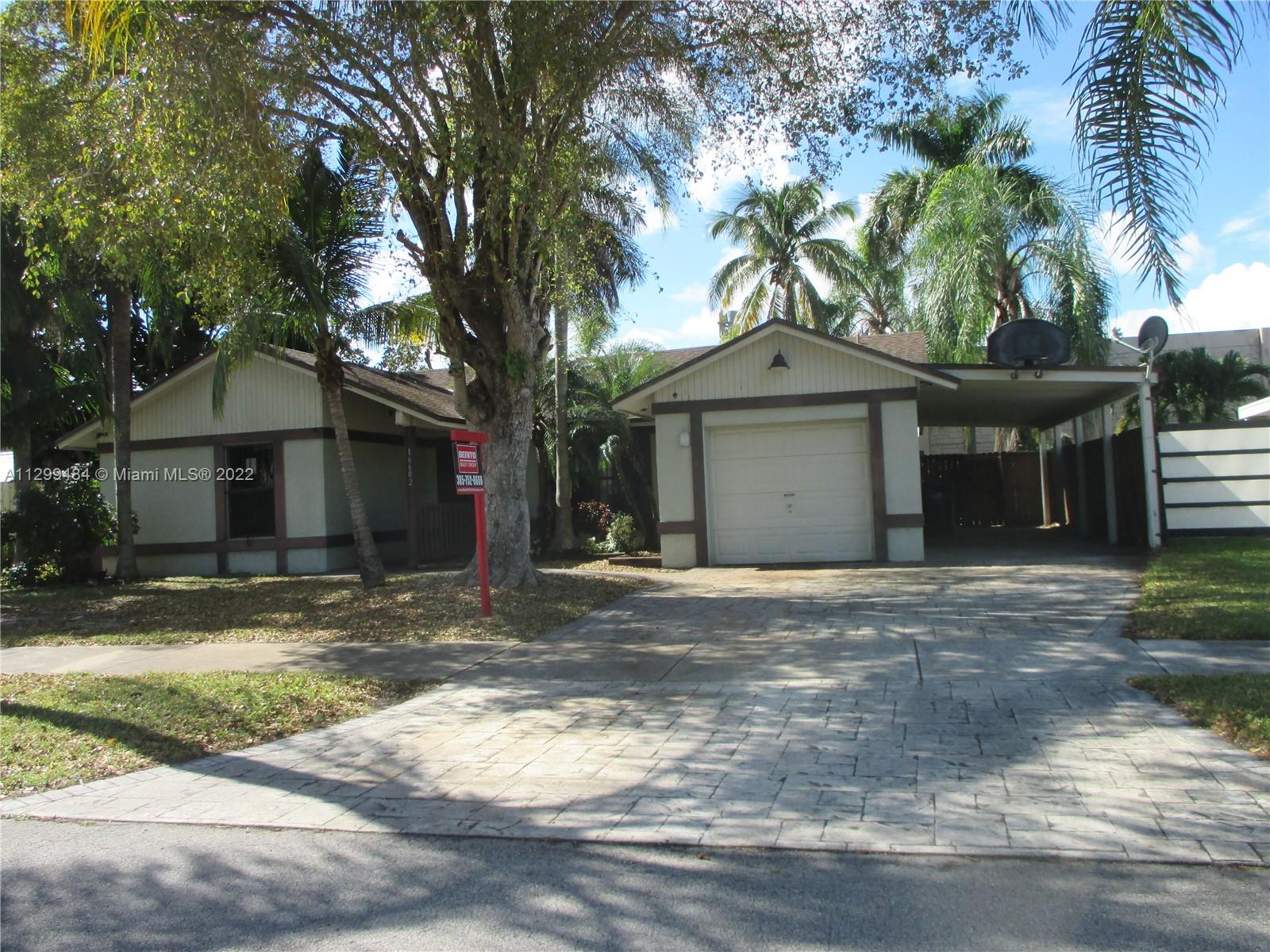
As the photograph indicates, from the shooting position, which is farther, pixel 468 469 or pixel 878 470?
pixel 878 470

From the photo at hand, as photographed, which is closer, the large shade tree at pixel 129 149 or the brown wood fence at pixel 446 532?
the large shade tree at pixel 129 149

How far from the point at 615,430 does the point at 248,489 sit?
714 centimetres

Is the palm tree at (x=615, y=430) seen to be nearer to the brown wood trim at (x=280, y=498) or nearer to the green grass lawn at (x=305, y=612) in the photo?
the green grass lawn at (x=305, y=612)

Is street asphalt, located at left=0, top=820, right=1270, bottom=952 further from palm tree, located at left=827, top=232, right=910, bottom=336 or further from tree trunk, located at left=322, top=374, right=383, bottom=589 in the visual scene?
palm tree, located at left=827, top=232, right=910, bottom=336

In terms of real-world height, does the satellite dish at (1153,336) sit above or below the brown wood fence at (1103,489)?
above

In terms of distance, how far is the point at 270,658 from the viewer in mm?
10211

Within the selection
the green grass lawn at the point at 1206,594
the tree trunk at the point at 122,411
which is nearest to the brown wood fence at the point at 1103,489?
the green grass lawn at the point at 1206,594

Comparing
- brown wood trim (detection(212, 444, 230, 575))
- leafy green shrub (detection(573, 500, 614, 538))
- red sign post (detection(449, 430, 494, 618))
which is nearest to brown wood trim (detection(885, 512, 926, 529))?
leafy green shrub (detection(573, 500, 614, 538))

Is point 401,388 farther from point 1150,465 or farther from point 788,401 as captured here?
point 1150,465

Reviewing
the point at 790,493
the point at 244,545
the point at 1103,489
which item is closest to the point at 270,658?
the point at 790,493

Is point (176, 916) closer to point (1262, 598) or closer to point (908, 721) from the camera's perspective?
point (908, 721)

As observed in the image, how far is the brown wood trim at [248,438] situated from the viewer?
18625mm

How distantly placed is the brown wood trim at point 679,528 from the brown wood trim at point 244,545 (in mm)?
6322

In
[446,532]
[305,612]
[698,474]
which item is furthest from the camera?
[446,532]
